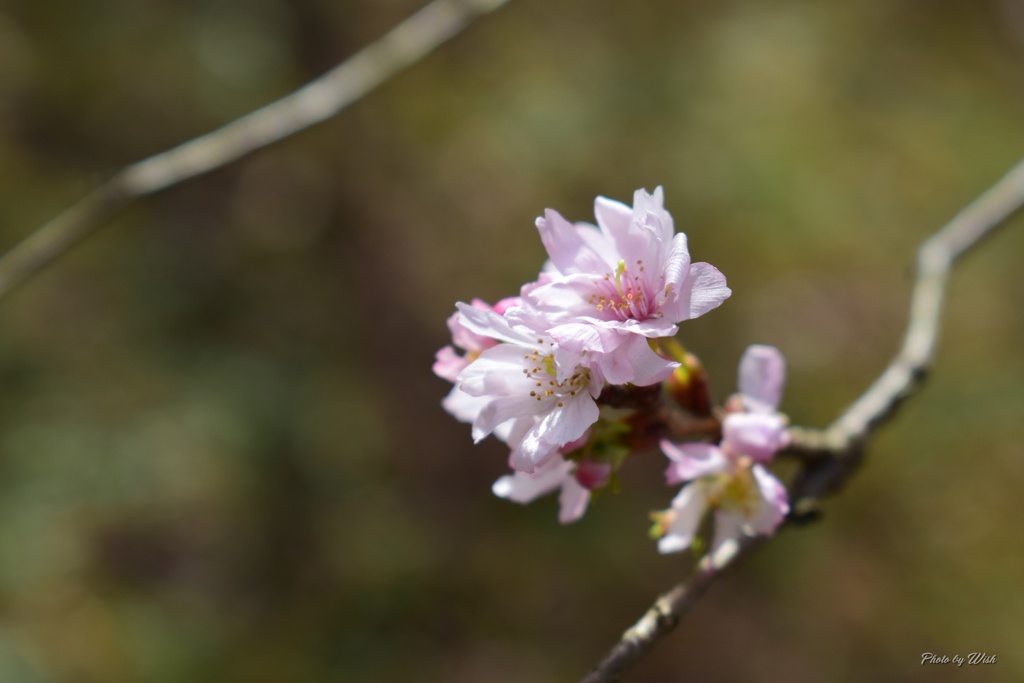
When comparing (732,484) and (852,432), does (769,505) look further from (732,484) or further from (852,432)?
(852,432)

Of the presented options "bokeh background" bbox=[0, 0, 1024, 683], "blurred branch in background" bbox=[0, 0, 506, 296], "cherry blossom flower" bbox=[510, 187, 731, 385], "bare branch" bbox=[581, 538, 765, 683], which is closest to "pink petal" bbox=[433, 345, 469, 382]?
"cherry blossom flower" bbox=[510, 187, 731, 385]

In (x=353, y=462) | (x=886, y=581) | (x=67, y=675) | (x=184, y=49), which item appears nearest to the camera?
(x=67, y=675)

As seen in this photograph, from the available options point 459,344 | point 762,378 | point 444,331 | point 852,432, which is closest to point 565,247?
point 459,344

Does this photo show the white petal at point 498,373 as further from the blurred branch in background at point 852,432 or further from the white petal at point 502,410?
the blurred branch in background at point 852,432

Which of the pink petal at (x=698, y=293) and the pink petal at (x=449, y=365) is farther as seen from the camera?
the pink petal at (x=449, y=365)

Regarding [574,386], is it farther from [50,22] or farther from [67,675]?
[50,22]

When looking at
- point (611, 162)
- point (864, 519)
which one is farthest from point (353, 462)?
point (864, 519)

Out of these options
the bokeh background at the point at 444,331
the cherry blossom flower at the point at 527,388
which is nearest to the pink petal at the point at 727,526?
the cherry blossom flower at the point at 527,388
